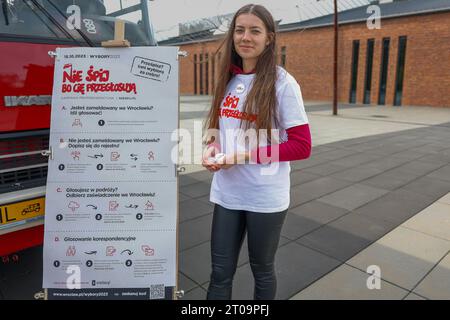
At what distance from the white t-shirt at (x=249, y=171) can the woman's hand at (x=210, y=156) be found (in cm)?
8

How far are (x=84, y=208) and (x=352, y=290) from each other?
2158 millimetres

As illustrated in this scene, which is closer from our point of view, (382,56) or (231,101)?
(231,101)

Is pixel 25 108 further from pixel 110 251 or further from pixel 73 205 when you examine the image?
pixel 110 251

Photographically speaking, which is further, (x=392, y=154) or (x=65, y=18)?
(x=392, y=154)

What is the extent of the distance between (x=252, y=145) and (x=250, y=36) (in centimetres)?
59

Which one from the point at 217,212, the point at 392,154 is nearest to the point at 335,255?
the point at 217,212

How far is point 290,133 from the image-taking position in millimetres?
1913

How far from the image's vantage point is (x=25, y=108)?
8.45ft

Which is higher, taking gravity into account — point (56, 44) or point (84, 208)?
point (56, 44)

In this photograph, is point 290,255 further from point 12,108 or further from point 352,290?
point 12,108

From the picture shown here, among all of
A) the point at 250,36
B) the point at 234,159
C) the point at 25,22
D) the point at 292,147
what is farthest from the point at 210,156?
the point at 25,22

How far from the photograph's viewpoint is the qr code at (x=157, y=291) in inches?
93.7

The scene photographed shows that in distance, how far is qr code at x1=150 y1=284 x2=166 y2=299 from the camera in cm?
238

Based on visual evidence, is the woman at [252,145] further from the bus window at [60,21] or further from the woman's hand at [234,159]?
the bus window at [60,21]
